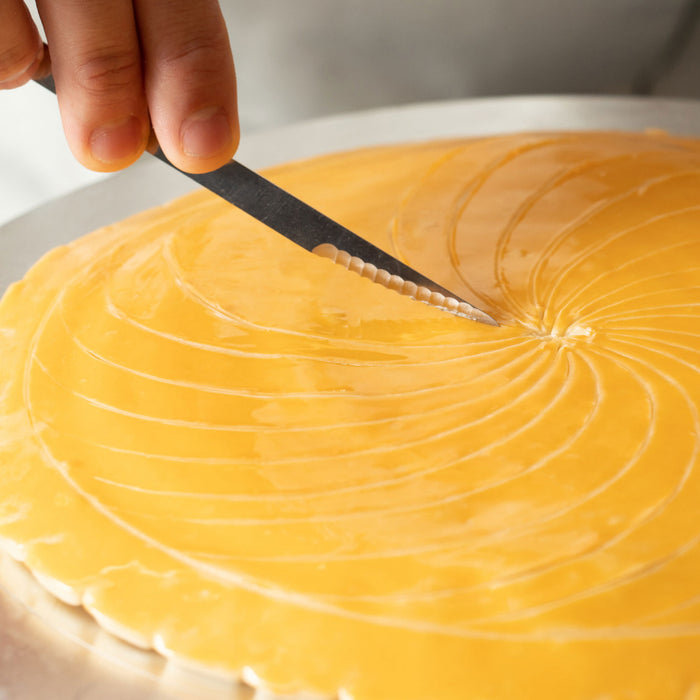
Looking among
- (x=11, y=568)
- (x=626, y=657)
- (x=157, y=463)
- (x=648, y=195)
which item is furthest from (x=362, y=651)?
(x=648, y=195)

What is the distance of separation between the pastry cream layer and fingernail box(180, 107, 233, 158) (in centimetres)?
43

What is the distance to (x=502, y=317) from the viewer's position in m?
1.54

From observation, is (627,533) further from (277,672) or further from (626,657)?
(277,672)

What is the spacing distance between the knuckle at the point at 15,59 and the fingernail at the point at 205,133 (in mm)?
270

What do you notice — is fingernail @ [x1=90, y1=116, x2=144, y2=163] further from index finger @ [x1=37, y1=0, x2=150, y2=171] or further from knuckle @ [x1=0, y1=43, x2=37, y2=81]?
knuckle @ [x1=0, y1=43, x2=37, y2=81]

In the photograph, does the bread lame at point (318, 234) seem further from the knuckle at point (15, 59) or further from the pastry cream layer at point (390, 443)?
the knuckle at point (15, 59)

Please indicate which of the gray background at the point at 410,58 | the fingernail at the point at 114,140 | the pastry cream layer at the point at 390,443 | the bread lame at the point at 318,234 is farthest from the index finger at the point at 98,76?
the gray background at the point at 410,58

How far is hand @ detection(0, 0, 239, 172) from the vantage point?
1108 mm

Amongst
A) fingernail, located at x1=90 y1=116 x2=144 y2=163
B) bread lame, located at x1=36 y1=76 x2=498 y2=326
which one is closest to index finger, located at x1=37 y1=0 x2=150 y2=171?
fingernail, located at x1=90 y1=116 x2=144 y2=163

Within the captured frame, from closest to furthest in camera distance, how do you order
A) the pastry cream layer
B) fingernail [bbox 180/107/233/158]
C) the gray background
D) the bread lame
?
the pastry cream layer < fingernail [bbox 180/107/233/158] < the bread lame < the gray background

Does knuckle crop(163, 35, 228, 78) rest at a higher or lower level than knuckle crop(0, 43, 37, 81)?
higher

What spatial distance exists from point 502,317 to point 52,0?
3.05ft

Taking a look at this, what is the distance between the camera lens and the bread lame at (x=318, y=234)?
1.36 metres

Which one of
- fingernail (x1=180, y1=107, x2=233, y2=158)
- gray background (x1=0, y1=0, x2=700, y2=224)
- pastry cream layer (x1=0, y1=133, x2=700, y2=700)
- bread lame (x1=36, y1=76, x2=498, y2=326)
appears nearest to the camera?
pastry cream layer (x1=0, y1=133, x2=700, y2=700)
